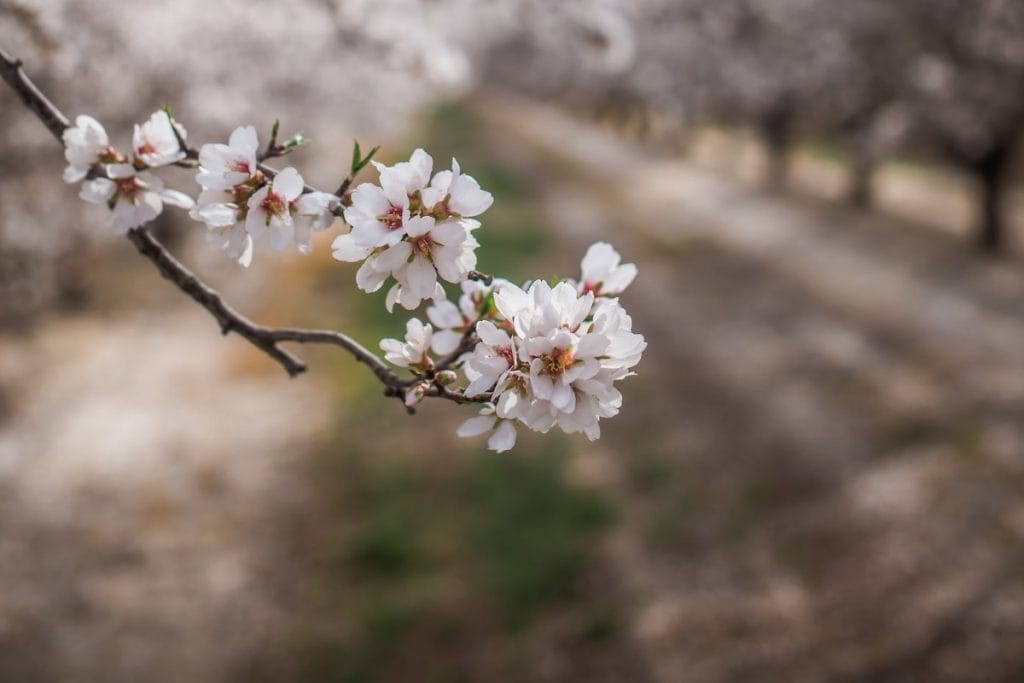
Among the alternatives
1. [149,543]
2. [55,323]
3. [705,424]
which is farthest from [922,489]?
[55,323]

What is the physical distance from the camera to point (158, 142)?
73.5 inches

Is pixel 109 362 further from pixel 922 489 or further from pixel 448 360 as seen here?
pixel 448 360

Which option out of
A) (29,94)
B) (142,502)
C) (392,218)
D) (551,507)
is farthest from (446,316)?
(142,502)

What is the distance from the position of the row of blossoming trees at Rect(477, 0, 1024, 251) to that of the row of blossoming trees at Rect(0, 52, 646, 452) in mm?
2680

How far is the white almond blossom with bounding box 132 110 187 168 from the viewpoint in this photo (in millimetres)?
1836

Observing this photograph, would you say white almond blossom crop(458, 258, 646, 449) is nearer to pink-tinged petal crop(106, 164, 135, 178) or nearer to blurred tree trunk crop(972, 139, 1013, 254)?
pink-tinged petal crop(106, 164, 135, 178)

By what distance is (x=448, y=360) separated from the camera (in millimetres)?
1901

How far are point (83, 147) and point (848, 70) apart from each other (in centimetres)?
1589

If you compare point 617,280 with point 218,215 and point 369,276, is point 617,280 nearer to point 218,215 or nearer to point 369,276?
point 369,276

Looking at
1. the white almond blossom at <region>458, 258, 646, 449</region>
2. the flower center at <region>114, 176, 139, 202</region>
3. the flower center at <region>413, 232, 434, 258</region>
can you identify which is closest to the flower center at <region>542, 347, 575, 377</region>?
the white almond blossom at <region>458, 258, 646, 449</region>

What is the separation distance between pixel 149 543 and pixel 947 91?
12.1m

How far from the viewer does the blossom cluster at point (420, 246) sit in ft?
5.20

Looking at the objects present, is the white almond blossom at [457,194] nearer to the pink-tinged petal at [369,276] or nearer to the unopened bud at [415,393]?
the pink-tinged petal at [369,276]

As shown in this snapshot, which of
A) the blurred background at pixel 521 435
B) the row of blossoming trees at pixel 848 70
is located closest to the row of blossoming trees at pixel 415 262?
the blurred background at pixel 521 435
